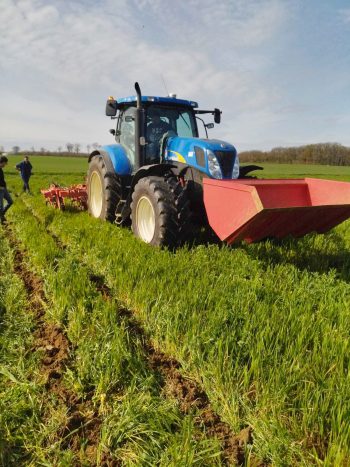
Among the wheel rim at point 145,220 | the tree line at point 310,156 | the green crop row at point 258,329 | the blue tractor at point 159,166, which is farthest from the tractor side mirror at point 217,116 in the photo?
the tree line at point 310,156

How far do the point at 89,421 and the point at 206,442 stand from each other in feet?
2.07

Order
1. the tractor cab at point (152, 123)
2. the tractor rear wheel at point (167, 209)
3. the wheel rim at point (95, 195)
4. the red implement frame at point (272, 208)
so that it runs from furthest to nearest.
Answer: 1. the wheel rim at point (95, 195)
2. the tractor cab at point (152, 123)
3. the tractor rear wheel at point (167, 209)
4. the red implement frame at point (272, 208)

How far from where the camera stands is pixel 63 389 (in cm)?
212

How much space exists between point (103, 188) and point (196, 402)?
4563mm

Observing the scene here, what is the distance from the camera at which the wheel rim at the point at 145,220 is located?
4.84m

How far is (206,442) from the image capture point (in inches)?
66.4

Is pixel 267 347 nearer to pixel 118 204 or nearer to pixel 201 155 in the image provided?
pixel 201 155

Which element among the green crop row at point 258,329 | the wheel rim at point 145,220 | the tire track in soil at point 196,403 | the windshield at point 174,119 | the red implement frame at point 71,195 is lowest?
the tire track in soil at point 196,403

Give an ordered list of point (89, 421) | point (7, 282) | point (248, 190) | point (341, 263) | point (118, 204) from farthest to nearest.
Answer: point (118, 204) → point (341, 263) → point (7, 282) → point (248, 190) → point (89, 421)

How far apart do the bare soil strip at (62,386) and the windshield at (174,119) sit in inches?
129

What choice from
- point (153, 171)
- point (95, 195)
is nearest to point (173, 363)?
point (153, 171)

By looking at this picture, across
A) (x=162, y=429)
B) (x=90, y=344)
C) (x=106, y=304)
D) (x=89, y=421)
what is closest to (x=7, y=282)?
(x=106, y=304)

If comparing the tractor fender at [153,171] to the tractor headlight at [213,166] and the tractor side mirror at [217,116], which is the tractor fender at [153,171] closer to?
the tractor headlight at [213,166]

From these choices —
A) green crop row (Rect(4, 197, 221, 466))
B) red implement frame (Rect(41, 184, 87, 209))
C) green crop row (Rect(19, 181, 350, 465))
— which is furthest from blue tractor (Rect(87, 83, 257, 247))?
green crop row (Rect(4, 197, 221, 466))
